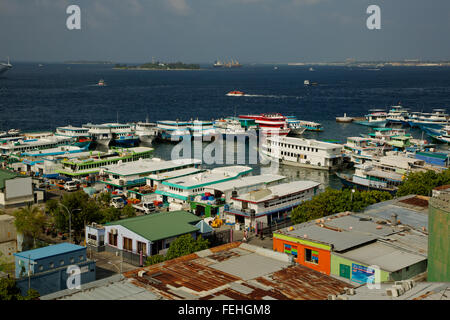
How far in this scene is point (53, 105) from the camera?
79.9 meters

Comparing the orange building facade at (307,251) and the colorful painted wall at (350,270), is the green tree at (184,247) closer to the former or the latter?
the orange building facade at (307,251)

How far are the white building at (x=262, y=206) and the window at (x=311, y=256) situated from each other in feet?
19.9

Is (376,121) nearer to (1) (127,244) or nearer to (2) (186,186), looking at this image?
(2) (186,186)

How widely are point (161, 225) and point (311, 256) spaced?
228 inches

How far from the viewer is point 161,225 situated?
17.3 m

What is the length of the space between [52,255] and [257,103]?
7890cm

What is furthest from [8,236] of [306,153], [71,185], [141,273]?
[306,153]

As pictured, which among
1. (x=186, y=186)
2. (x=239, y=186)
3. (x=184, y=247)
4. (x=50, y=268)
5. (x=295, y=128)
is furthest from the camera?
(x=295, y=128)

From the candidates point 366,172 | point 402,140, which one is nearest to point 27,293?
point 366,172

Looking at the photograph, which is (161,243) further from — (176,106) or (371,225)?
(176,106)

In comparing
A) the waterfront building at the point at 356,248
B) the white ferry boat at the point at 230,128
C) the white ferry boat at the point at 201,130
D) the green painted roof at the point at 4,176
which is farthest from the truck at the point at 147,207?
the white ferry boat at the point at 230,128

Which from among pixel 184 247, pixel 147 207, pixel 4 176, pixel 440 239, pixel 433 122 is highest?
pixel 440 239

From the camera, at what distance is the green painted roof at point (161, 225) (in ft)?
54.4

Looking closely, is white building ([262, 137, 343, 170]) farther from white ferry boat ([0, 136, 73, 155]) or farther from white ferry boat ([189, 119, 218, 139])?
white ferry boat ([0, 136, 73, 155])
